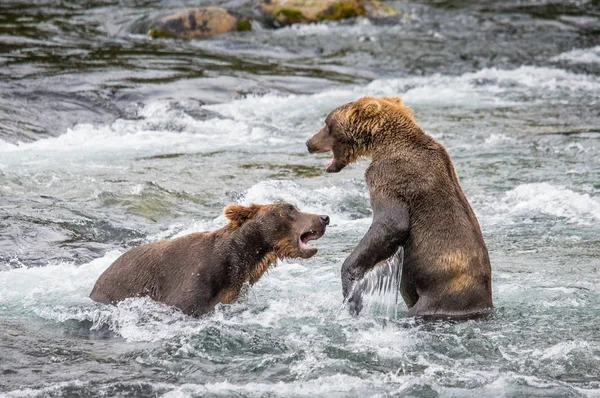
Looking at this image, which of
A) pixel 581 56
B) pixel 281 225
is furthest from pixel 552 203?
pixel 581 56

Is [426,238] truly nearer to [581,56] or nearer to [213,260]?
[213,260]

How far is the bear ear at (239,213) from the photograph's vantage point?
27.0 feet

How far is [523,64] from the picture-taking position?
845 inches

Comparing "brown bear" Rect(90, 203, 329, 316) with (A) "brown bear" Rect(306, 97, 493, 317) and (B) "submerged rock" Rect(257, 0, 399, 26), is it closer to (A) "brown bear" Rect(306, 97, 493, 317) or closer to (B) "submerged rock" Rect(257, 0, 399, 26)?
(A) "brown bear" Rect(306, 97, 493, 317)

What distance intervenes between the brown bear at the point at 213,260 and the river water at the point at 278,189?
0.15 meters

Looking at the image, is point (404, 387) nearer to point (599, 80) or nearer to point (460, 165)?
point (460, 165)

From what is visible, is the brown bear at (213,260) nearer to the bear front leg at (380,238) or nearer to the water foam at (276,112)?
the bear front leg at (380,238)

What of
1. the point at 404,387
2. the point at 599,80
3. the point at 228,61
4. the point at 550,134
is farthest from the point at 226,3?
the point at 404,387

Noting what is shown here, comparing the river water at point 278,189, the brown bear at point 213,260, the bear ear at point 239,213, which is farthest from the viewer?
the bear ear at point 239,213

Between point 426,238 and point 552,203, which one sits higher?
point 426,238

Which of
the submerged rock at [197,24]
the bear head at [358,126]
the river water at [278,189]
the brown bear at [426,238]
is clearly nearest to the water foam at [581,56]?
the river water at [278,189]

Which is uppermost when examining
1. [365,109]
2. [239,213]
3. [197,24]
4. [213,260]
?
[365,109]

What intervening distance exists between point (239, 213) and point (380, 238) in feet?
4.77

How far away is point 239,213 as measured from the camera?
8.28m
